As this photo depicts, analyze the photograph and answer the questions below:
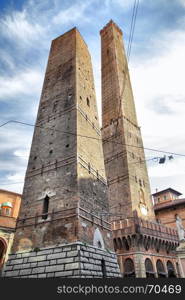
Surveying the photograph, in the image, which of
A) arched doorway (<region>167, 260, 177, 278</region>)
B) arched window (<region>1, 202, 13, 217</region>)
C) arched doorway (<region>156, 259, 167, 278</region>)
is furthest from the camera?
arched window (<region>1, 202, 13, 217</region>)

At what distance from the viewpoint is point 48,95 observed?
56.0 feet

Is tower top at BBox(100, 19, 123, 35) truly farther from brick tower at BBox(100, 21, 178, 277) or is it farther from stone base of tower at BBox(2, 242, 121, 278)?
stone base of tower at BBox(2, 242, 121, 278)

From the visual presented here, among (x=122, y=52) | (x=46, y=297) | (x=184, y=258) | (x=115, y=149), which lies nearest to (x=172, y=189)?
(x=115, y=149)

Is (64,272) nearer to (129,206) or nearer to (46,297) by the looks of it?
(46,297)

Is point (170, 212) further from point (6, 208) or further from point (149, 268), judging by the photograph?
point (6, 208)

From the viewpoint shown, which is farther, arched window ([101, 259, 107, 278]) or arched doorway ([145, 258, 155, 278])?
arched doorway ([145, 258, 155, 278])

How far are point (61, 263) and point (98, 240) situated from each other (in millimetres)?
2683

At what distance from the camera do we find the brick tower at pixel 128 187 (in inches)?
697

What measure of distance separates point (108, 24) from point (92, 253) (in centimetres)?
4016

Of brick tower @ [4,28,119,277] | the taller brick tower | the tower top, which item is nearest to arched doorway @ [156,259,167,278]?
the taller brick tower

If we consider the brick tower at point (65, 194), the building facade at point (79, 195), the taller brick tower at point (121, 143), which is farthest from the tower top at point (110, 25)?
the brick tower at point (65, 194)

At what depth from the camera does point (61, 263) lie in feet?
28.9

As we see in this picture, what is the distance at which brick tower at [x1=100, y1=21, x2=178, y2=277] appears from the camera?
1770 cm

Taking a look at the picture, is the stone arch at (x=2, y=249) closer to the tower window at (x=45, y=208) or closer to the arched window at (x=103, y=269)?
the tower window at (x=45, y=208)
